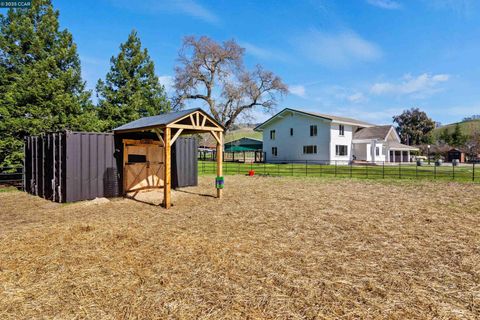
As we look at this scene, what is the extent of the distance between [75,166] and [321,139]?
2933 cm

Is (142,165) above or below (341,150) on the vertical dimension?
below

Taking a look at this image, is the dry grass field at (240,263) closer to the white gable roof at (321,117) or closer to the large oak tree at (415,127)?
the white gable roof at (321,117)

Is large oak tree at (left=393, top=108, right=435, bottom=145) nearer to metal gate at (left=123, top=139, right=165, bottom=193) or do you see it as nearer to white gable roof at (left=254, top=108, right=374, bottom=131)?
white gable roof at (left=254, top=108, right=374, bottom=131)

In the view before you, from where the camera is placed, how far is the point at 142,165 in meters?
12.6

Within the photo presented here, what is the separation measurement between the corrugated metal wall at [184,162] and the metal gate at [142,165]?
0.84m

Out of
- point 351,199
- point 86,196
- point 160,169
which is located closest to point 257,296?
point 351,199

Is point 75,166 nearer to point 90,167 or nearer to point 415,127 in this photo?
point 90,167

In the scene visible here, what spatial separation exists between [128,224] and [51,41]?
17.1 m

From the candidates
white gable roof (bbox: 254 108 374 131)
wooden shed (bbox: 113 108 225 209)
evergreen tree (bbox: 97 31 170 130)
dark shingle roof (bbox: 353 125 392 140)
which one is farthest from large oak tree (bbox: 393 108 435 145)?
wooden shed (bbox: 113 108 225 209)

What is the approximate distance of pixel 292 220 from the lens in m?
7.82

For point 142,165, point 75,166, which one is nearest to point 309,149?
point 142,165

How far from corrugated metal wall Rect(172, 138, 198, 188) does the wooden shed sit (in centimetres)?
77

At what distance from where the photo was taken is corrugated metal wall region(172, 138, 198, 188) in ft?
45.9

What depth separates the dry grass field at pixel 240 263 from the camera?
3.43m
